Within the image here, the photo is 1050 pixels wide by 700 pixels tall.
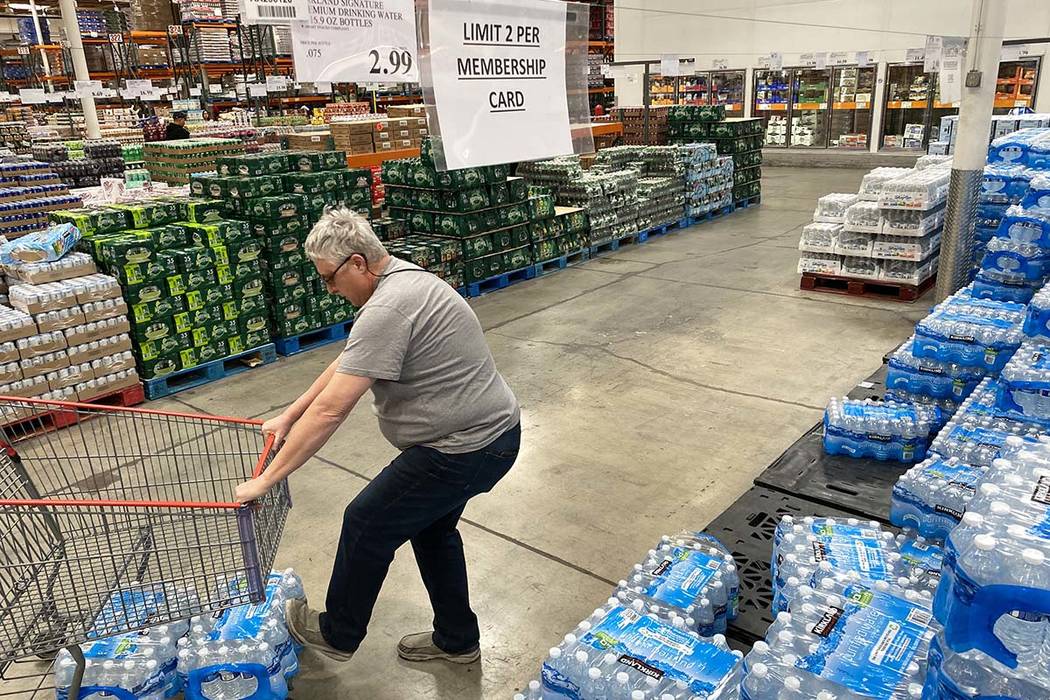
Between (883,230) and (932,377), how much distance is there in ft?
14.8

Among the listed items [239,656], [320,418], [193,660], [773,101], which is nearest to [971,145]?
[320,418]

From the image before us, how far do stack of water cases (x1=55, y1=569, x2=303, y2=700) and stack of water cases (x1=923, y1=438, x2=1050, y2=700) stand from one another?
234 centimetres

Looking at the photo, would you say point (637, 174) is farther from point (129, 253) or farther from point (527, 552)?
point (527, 552)

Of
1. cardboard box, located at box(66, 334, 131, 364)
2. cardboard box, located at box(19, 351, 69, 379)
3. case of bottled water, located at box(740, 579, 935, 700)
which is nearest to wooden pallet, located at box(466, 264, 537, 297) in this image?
cardboard box, located at box(66, 334, 131, 364)

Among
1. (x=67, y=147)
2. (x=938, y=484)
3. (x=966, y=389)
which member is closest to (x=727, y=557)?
(x=938, y=484)

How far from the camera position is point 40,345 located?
5953 mm

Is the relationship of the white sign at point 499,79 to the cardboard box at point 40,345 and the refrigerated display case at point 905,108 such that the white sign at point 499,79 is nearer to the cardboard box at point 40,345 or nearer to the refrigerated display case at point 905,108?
the cardboard box at point 40,345

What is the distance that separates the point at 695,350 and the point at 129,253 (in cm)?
510

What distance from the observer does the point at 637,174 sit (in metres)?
12.4

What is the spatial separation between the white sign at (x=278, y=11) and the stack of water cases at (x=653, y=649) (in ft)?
10.1

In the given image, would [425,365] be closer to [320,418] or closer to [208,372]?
[320,418]

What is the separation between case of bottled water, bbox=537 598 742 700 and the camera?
2.49 metres

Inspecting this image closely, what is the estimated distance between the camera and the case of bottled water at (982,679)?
5.13ft

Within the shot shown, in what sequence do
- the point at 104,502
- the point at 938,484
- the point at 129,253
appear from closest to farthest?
1. the point at 104,502
2. the point at 938,484
3. the point at 129,253
